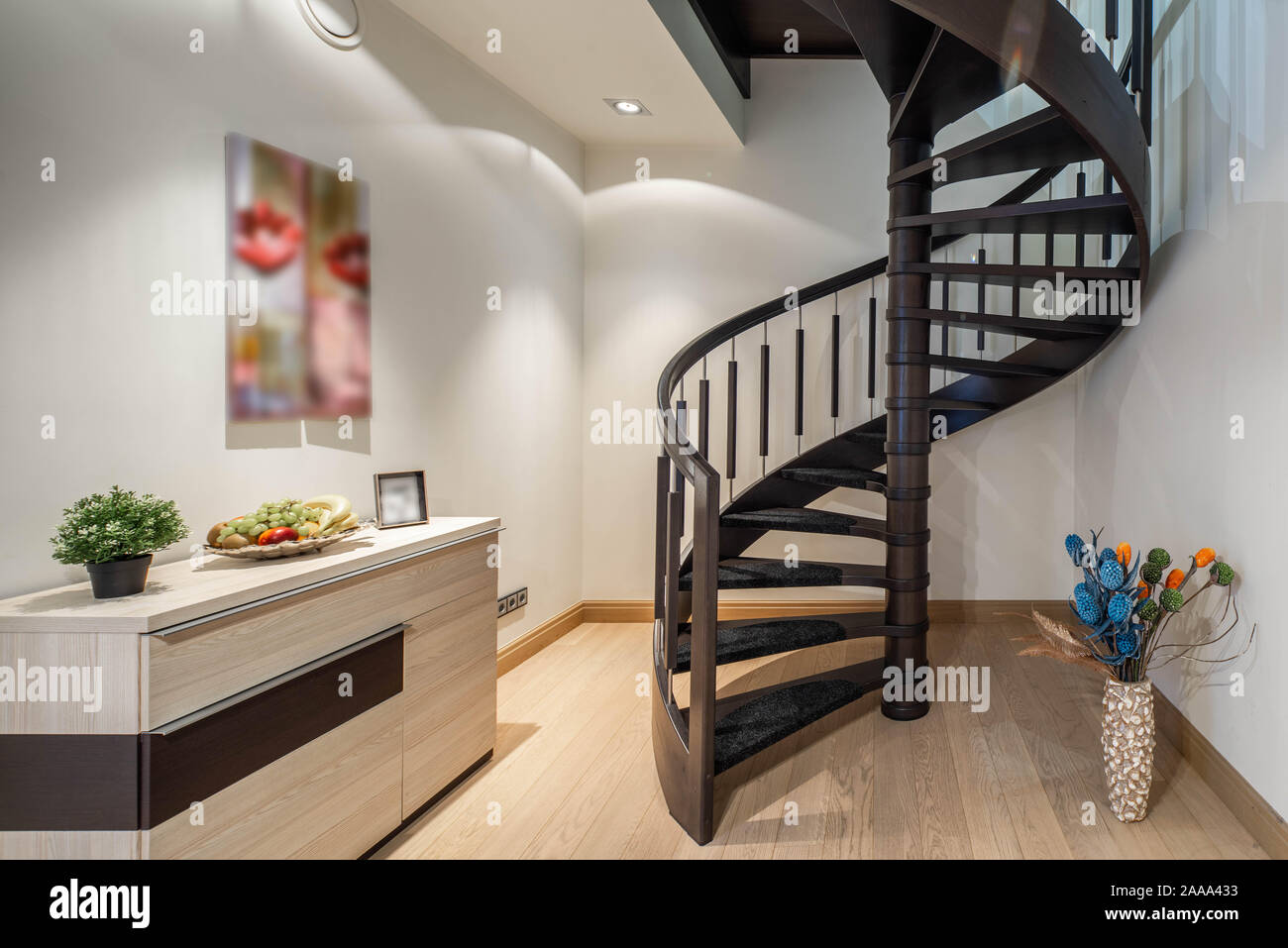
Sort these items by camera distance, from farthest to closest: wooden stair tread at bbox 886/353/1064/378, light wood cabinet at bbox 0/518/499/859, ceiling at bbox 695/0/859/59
Answer: ceiling at bbox 695/0/859/59
wooden stair tread at bbox 886/353/1064/378
light wood cabinet at bbox 0/518/499/859

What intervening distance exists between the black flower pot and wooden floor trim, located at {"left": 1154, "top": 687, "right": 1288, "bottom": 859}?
273 cm

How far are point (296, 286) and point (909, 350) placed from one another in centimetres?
212

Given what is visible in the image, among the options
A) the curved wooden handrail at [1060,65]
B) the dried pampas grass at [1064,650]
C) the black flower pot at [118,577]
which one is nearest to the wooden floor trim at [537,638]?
the black flower pot at [118,577]

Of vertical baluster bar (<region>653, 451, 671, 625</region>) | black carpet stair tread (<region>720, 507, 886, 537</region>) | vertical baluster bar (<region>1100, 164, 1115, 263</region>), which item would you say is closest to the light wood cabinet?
vertical baluster bar (<region>653, 451, 671, 625</region>)

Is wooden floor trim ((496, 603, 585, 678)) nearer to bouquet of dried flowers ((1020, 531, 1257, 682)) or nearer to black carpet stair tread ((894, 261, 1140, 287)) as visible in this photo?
bouquet of dried flowers ((1020, 531, 1257, 682))

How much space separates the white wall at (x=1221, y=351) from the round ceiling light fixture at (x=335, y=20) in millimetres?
2641

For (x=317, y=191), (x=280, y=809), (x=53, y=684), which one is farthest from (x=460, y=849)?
(x=317, y=191)

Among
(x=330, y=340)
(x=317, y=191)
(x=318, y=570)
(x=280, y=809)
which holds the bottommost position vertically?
(x=280, y=809)

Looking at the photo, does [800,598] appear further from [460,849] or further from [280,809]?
[280,809]

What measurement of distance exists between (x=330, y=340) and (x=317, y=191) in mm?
442

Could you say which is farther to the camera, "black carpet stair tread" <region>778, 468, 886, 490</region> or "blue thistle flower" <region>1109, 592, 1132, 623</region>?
"black carpet stair tread" <region>778, 468, 886, 490</region>

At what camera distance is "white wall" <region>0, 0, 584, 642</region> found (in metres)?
1.47

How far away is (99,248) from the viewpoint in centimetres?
157

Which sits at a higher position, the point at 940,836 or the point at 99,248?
the point at 99,248
